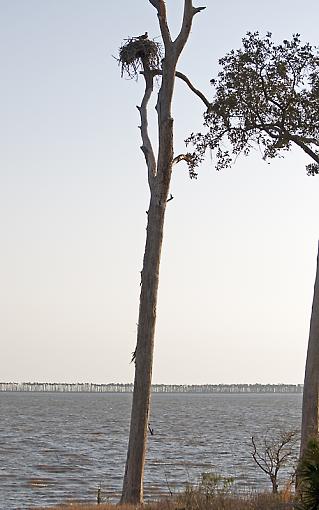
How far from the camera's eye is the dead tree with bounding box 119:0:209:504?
19156 millimetres

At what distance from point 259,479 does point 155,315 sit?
19.3 meters

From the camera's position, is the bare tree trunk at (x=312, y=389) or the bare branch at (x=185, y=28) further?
the bare branch at (x=185, y=28)

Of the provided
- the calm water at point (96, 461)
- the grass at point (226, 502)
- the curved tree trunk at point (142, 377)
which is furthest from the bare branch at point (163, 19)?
the calm water at point (96, 461)

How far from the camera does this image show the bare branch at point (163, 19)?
20.3m

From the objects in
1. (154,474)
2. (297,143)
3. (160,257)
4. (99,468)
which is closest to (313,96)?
(297,143)

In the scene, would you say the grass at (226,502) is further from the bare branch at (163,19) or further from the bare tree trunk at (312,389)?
the bare branch at (163,19)

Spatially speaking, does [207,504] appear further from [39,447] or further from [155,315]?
[39,447]

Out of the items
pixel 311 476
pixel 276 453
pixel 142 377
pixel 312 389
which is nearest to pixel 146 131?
pixel 142 377

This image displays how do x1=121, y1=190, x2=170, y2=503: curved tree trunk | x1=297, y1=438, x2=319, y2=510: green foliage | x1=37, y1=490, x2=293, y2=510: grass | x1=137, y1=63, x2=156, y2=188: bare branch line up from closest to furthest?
x1=297, y1=438, x2=319, y2=510: green foliage, x1=37, y1=490, x2=293, y2=510: grass, x1=121, y1=190, x2=170, y2=503: curved tree trunk, x1=137, y1=63, x2=156, y2=188: bare branch

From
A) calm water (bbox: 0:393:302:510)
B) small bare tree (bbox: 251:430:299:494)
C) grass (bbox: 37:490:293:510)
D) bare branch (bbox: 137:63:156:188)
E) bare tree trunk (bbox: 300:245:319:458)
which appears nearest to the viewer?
grass (bbox: 37:490:293:510)

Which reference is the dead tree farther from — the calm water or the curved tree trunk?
the calm water

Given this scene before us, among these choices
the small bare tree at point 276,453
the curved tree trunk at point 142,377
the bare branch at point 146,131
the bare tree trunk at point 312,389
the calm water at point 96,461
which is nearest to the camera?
the bare tree trunk at point 312,389

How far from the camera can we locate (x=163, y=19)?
20406 millimetres

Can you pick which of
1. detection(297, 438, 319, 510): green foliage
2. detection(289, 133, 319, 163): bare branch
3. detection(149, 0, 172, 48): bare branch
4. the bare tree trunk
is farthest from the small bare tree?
detection(149, 0, 172, 48): bare branch
